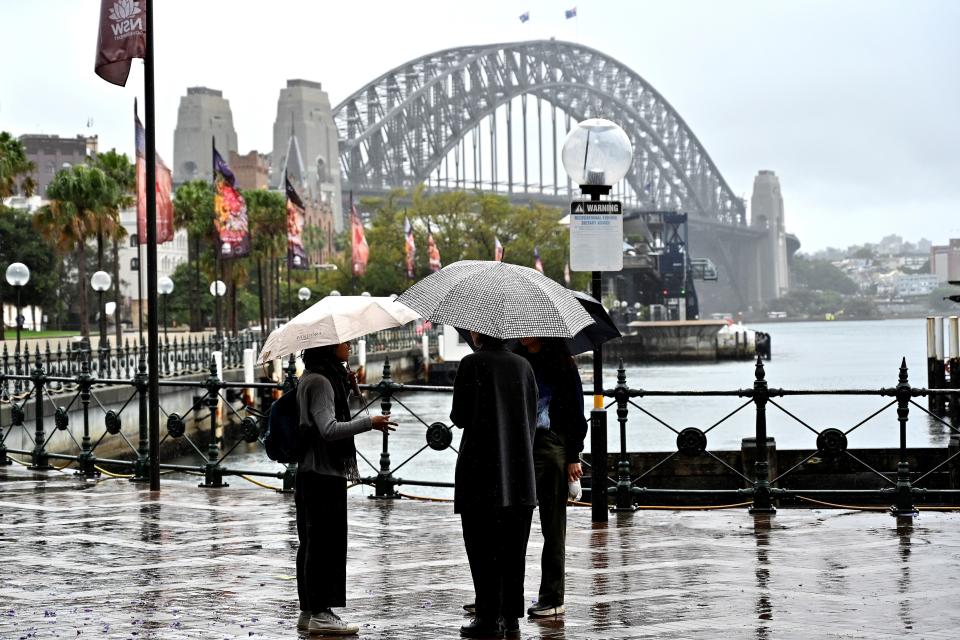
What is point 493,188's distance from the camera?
598ft

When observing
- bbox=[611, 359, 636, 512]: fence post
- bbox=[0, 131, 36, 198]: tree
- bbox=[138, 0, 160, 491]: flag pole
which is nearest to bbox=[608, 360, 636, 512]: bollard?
bbox=[611, 359, 636, 512]: fence post

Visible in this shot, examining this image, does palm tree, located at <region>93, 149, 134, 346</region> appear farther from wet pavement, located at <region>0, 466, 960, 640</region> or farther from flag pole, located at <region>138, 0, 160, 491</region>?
wet pavement, located at <region>0, 466, 960, 640</region>

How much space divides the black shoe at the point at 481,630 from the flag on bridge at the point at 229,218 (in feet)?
142

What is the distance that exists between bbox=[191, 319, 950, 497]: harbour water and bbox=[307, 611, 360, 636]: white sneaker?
12322mm

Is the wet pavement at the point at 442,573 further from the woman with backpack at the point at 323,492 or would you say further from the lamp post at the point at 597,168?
the lamp post at the point at 597,168

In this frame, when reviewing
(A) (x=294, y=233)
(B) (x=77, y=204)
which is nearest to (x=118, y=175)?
(B) (x=77, y=204)

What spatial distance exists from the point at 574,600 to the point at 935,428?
41576mm

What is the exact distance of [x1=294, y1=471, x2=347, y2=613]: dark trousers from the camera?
28.8 feet

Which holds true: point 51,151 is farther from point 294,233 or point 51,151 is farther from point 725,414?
point 725,414

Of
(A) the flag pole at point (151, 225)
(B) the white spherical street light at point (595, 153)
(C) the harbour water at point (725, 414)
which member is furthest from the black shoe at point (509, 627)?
(C) the harbour water at point (725, 414)

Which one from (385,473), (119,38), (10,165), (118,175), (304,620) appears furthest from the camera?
(118,175)

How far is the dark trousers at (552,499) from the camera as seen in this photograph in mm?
9078

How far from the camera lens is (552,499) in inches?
359

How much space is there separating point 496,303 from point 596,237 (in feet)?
14.8
